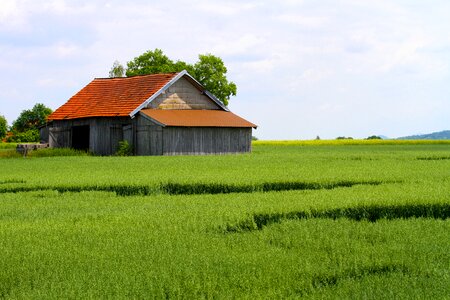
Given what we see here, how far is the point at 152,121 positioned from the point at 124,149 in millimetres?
2587

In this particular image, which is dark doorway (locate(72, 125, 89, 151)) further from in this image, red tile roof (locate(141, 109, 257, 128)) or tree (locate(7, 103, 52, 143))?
tree (locate(7, 103, 52, 143))

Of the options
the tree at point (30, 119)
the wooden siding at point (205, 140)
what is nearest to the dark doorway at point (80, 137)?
the wooden siding at point (205, 140)

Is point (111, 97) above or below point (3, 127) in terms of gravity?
above

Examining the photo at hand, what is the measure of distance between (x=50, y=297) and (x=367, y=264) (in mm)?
3780

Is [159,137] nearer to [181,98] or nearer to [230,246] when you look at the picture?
[181,98]

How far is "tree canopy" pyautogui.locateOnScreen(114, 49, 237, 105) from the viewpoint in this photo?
69.6 m

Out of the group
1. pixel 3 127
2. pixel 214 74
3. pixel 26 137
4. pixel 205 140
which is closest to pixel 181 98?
pixel 205 140

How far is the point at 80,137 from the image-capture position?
49188 millimetres

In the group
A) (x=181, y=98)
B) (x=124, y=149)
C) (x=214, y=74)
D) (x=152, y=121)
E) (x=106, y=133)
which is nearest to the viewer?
(x=152, y=121)

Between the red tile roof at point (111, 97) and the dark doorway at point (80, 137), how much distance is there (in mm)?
1298

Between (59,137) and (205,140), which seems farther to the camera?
(59,137)

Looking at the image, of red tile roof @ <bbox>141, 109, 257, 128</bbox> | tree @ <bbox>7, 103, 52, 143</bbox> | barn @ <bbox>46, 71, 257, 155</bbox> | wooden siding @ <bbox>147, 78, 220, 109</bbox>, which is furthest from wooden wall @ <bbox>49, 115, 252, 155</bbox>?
tree @ <bbox>7, 103, 52, 143</bbox>

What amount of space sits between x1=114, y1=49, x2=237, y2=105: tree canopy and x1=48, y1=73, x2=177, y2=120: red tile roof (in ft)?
59.2

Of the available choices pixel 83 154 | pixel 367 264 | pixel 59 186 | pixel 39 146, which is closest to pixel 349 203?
pixel 367 264
